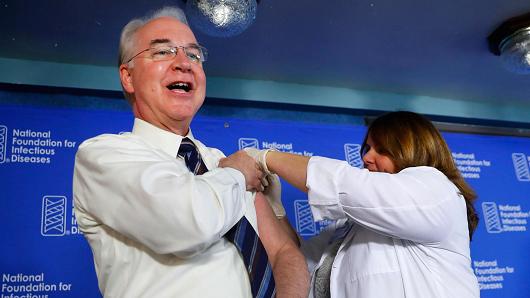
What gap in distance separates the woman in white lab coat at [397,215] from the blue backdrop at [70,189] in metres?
0.73

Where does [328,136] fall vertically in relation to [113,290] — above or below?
above

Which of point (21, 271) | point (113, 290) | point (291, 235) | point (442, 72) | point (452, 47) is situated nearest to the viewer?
point (113, 290)

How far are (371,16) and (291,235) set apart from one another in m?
1.12

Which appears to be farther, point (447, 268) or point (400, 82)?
point (400, 82)

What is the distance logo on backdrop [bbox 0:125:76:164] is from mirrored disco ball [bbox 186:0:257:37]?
68cm

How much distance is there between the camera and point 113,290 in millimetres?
899

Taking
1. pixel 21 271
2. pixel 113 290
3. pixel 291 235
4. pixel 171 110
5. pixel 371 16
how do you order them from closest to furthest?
pixel 113 290 < pixel 171 110 < pixel 291 235 < pixel 21 271 < pixel 371 16

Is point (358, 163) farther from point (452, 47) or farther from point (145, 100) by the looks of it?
point (145, 100)

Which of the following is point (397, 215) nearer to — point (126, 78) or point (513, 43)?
point (126, 78)

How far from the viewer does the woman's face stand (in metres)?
1.46

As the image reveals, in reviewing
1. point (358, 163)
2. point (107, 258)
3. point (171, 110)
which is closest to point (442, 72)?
point (358, 163)

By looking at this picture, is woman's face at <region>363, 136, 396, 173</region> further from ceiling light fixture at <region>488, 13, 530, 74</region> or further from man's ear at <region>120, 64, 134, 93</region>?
ceiling light fixture at <region>488, 13, 530, 74</region>

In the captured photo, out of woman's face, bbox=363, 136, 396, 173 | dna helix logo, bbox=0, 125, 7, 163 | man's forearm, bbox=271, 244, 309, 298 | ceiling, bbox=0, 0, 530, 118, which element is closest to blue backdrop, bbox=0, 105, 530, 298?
dna helix logo, bbox=0, 125, 7, 163

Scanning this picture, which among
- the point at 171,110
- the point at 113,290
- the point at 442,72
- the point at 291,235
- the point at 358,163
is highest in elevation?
the point at 442,72
